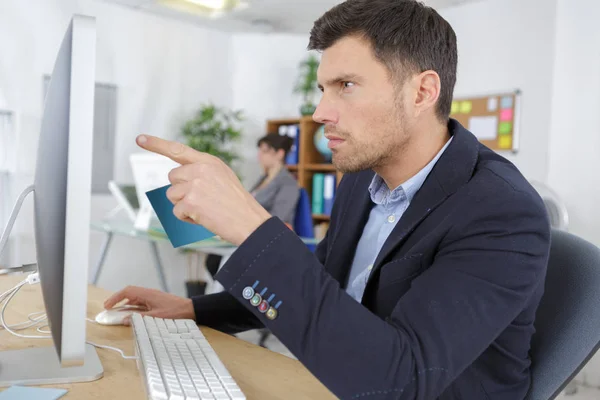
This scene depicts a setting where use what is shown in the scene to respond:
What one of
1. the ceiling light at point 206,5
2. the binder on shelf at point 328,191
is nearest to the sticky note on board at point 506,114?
the binder on shelf at point 328,191

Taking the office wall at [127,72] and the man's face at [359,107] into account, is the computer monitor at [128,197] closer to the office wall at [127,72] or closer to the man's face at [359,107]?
the office wall at [127,72]

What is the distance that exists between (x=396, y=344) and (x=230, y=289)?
213 millimetres

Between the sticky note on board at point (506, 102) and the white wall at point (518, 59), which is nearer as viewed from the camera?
the white wall at point (518, 59)

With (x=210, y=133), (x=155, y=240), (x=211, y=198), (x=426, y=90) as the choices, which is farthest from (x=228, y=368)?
(x=210, y=133)

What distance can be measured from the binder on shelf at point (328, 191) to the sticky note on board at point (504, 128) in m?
1.33

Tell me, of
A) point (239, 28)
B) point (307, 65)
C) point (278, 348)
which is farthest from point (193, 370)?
point (239, 28)

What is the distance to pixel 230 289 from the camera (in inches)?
27.4

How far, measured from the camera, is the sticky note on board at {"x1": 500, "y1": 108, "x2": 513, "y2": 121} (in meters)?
3.66

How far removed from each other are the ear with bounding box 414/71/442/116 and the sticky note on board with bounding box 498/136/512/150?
287 cm

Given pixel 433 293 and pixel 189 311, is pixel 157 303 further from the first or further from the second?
pixel 433 293

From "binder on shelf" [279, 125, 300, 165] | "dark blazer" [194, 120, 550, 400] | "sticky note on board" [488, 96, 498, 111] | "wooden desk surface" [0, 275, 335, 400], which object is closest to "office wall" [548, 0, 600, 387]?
"sticky note on board" [488, 96, 498, 111]

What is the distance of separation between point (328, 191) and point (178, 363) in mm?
3809

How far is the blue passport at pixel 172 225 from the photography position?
814 mm

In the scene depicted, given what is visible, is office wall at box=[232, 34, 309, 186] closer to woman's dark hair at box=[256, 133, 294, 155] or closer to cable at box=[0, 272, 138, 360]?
woman's dark hair at box=[256, 133, 294, 155]
